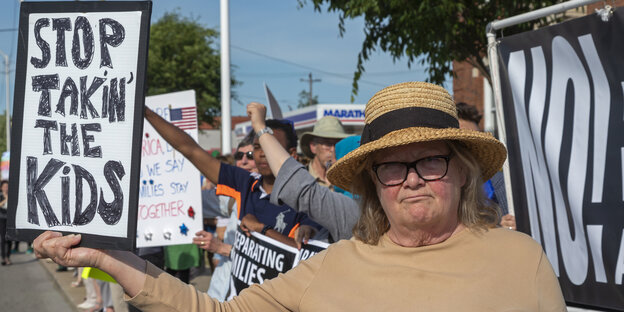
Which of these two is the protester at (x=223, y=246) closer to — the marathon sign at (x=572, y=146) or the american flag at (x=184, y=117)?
the american flag at (x=184, y=117)

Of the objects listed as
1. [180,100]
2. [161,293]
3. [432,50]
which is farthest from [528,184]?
[432,50]

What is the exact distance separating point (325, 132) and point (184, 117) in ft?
4.05

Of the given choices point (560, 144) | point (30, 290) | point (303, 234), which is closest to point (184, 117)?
point (303, 234)

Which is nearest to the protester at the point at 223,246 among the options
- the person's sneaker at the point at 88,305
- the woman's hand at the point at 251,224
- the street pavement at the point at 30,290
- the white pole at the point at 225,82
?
the woman's hand at the point at 251,224

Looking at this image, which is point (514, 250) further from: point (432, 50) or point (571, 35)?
point (432, 50)

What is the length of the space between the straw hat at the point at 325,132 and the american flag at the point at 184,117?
888mm

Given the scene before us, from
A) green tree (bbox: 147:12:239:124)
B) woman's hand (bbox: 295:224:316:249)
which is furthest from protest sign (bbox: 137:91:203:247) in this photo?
green tree (bbox: 147:12:239:124)

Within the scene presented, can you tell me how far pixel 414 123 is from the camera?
1.92 metres

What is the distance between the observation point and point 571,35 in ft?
9.42

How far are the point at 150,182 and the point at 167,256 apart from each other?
1.59 m

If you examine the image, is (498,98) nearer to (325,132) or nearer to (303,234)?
(303,234)

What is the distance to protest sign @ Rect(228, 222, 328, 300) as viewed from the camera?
2.94 m

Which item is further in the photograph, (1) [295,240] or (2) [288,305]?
(1) [295,240]

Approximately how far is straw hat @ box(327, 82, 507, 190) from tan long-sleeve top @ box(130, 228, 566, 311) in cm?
27
